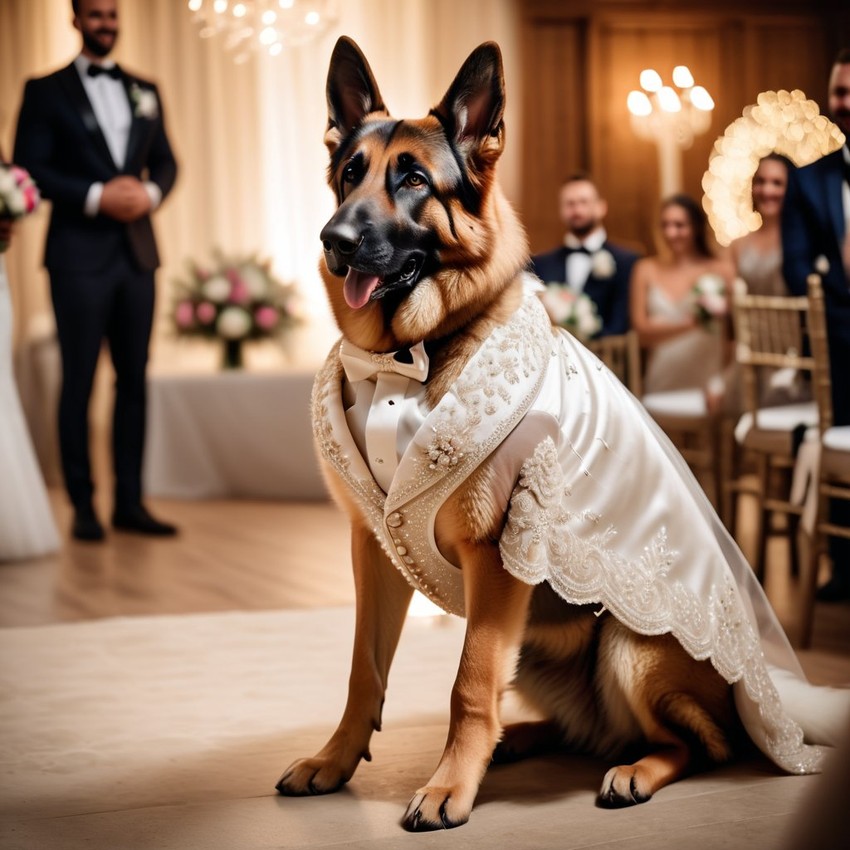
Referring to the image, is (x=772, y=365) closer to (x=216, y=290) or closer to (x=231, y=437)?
(x=231, y=437)

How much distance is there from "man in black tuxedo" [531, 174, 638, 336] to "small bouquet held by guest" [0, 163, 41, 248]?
2.13 meters

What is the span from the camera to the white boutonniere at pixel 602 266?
5.15m

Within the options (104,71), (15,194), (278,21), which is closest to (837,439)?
(15,194)

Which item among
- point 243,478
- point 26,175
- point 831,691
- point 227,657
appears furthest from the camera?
point 243,478

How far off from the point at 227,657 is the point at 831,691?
60.9 inches

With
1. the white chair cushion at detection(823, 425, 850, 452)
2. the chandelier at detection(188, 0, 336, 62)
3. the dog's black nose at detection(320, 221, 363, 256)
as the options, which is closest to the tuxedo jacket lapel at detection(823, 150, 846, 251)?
the white chair cushion at detection(823, 425, 850, 452)

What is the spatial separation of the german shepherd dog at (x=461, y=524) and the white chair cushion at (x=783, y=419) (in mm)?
1880

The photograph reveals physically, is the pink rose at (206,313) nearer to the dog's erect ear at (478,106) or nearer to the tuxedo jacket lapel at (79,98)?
the tuxedo jacket lapel at (79,98)

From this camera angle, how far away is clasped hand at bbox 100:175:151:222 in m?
4.77

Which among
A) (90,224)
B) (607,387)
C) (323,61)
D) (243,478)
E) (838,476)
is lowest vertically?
(243,478)

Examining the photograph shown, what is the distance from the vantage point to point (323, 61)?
7805mm

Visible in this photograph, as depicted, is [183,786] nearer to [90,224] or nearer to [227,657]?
[227,657]

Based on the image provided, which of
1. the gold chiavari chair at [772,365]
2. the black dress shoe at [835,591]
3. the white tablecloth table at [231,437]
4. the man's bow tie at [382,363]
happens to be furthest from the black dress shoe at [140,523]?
the man's bow tie at [382,363]

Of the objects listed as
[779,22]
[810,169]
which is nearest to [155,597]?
[810,169]
